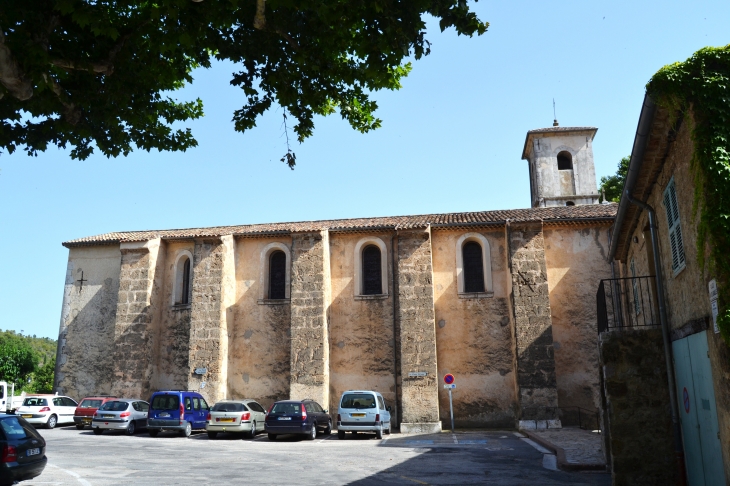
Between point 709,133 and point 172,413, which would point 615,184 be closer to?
point 172,413

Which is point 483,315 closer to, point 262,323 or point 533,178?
point 262,323

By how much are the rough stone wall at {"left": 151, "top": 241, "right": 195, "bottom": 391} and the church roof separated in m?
1.71

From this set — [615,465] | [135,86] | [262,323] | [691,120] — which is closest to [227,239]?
[262,323]

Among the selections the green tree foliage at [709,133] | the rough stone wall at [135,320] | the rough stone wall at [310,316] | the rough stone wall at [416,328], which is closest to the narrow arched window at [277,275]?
the rough stone wall at [310,316]

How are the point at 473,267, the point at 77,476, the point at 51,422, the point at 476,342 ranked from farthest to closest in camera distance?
the point at 473,267, the point at 476,342, the point at 51,422, the point at 77,476

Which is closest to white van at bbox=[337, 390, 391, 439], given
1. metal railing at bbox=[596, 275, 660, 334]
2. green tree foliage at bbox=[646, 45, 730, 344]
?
metal railing at bbox=[596, 275, 660, 334]

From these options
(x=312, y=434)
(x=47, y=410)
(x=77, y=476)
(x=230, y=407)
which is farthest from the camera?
(x=47, y=410)

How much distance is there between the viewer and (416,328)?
22.7 meters

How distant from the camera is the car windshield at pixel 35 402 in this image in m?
22.5

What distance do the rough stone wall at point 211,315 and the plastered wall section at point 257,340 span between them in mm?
501

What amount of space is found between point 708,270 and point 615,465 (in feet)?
13.7

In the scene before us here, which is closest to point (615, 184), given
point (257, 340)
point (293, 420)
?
point (257, 340)

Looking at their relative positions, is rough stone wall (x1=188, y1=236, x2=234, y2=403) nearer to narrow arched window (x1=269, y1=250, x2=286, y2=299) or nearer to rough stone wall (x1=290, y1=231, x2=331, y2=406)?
narrow arched window (x1=269, y1=250, x2=286, y2=299)

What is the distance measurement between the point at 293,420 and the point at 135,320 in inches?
398
